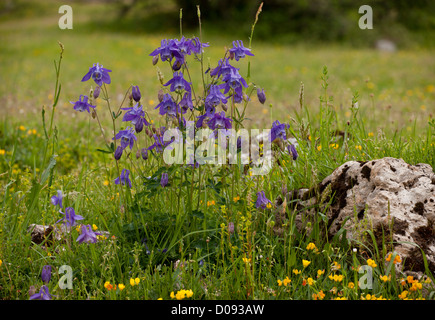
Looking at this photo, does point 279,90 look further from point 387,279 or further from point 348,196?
point 387,279

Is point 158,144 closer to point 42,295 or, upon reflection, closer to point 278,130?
point 278,130

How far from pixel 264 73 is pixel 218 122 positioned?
29.4 ft

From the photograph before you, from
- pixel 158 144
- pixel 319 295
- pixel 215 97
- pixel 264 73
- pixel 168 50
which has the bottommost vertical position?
pixel 319 295

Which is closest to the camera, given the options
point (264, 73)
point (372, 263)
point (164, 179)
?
point (372, 263)

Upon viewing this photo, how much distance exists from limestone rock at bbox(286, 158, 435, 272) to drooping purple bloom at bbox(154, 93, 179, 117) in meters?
0.89

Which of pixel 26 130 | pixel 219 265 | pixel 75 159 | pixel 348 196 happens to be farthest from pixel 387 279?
pixel 26 130

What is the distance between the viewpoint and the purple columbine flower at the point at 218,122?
252 centimetres

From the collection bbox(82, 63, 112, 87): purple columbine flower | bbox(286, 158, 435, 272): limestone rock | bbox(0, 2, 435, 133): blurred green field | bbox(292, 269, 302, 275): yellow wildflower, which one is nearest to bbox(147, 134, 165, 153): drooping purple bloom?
bbox(82, 63, 112, 87): purple columbine flower

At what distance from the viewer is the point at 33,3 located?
29.5 meters

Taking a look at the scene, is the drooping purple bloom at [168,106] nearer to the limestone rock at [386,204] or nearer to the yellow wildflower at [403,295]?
the limestone rock at [386,204]

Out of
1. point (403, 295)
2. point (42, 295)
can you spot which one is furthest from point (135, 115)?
point (403, 295)

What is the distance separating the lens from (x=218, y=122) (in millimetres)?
2527

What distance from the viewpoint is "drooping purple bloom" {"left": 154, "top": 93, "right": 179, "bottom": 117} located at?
2547 mm
